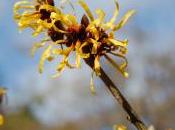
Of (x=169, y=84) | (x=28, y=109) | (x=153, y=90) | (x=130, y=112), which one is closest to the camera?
(x=130, y=112)

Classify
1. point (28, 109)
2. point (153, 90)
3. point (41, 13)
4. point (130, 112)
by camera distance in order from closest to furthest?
point (130, 112)
point (41, 13)
point (153, 90)
point (28, 109)

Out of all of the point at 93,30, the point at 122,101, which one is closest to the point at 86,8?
the point at 93,30

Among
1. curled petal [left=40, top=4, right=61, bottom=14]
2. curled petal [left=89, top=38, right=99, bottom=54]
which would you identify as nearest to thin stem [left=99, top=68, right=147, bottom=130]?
curled petal [left=89, top=38, right=99, bottom=54]

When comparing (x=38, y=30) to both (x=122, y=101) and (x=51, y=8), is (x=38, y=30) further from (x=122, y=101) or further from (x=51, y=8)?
(x=122, y=101)

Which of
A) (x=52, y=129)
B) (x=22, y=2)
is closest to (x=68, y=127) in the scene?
(x=52, y=129)

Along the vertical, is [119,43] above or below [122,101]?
above

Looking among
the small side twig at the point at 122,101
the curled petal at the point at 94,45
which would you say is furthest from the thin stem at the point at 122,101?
the curled petal at the point at 94,45

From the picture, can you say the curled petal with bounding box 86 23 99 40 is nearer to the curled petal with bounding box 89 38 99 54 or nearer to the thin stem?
the curled petal with bounding box 89 38 99 54

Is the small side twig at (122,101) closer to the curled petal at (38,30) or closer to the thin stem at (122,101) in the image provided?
the thin stem at (122,101)

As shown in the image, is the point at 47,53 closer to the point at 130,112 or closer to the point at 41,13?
the point at 41,13

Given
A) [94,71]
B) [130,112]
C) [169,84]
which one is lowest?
[169,84]

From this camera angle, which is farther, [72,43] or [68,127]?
[68,127]
